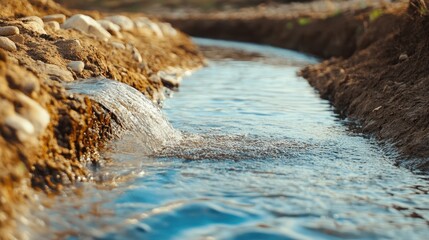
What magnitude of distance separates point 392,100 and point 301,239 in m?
4.38

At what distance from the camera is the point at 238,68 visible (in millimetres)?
16438

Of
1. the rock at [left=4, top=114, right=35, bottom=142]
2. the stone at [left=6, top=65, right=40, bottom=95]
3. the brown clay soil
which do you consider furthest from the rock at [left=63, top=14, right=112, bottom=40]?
the rock at [left=4, top=114, right=35, bottom=142]

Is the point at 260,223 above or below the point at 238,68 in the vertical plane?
below

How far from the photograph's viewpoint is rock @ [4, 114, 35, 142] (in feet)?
14.5

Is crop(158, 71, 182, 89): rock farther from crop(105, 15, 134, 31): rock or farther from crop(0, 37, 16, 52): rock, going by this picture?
crop(0, 37, 16, 52): rock

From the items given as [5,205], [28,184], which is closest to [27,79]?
[28,184]

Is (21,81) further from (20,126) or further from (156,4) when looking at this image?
(156,4)

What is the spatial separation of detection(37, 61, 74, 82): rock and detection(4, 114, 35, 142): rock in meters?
2.39

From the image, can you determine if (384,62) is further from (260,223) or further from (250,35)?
(250,35)

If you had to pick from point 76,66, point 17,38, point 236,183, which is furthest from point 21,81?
point 17,38

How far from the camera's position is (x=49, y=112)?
5238 mm

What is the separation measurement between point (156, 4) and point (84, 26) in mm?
34030

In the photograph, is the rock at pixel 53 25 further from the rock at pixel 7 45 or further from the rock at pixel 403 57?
the rock at pixel 403 57

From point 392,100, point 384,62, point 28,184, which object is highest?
point 384,62
